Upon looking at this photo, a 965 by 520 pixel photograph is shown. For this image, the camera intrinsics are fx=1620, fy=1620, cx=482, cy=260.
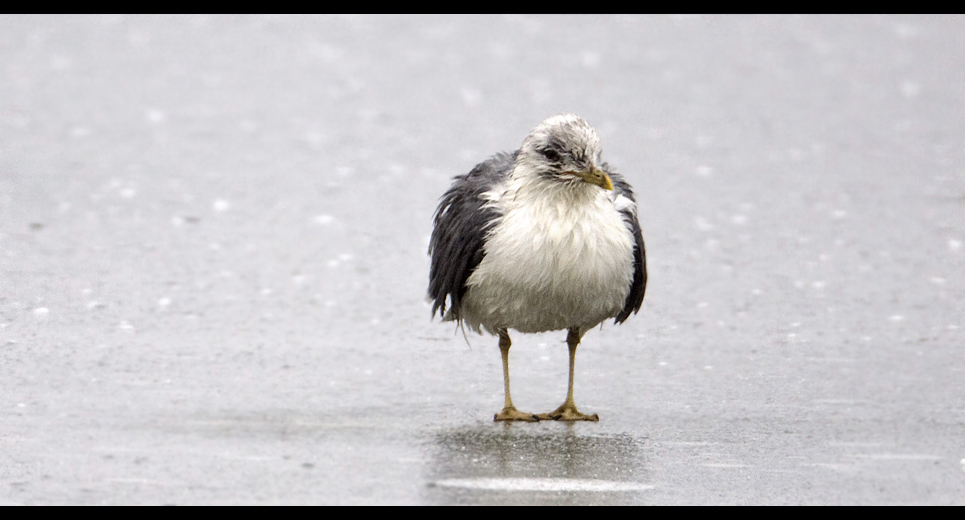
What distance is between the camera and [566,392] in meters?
7.62

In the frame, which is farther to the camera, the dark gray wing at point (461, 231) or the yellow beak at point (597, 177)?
the dark gray wing at point (461, 231)

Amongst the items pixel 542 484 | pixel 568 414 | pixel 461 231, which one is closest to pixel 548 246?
pixel 461 231

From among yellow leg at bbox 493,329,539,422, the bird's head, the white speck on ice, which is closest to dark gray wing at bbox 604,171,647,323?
the bird's head

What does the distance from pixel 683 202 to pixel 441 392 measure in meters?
4.63

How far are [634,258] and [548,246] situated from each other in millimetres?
574

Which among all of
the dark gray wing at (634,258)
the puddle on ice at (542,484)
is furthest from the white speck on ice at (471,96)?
the puddle on ice at (542,484)

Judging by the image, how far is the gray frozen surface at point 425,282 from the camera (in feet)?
20.8

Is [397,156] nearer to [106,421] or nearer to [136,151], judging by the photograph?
[136,151]

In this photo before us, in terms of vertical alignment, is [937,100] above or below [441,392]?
above

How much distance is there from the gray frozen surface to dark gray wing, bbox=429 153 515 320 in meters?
0.50

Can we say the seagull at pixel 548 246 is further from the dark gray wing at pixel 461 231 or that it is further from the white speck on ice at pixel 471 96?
the white speck on ice at pixel 471 96

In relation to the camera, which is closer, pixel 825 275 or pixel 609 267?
pixel 609 267

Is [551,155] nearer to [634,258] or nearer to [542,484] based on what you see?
[634,258]

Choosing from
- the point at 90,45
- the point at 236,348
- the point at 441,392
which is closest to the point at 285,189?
the point at 236,348
